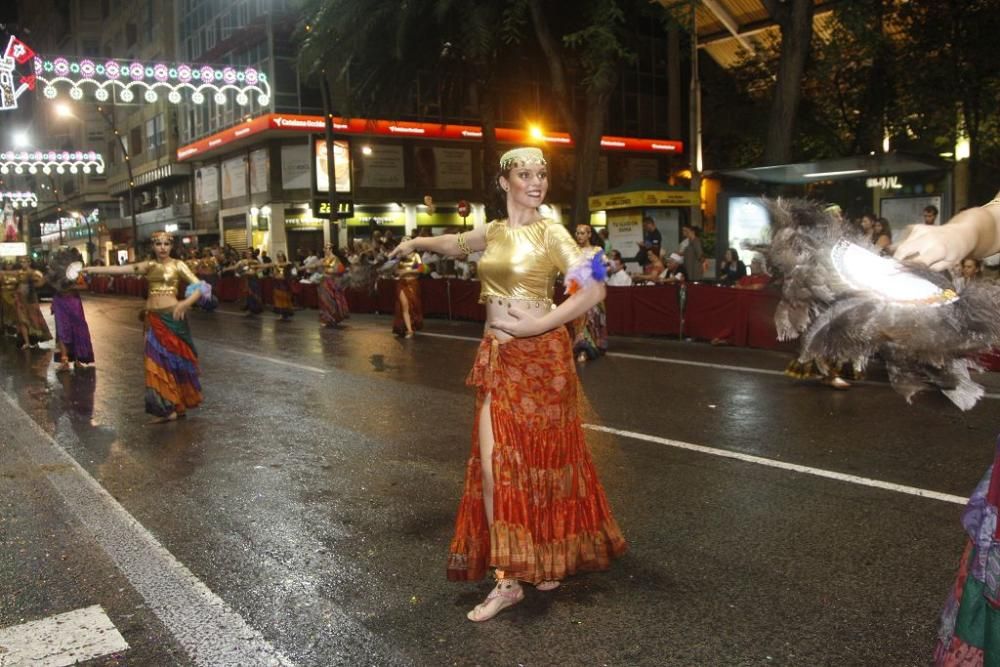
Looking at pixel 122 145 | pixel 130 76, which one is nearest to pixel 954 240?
pixel 130 76

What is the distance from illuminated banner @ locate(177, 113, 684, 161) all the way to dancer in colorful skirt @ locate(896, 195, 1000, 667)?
101 ft

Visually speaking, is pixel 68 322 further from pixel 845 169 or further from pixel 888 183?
pixel 888 183

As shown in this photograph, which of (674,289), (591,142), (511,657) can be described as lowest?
(511,657)

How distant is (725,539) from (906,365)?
8.22ft

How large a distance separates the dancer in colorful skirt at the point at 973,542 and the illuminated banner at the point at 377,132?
30.8 metres

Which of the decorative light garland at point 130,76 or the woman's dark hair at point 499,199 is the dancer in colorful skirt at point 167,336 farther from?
the decorative light garland at point 130,76

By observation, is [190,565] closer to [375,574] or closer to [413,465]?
[375,574]

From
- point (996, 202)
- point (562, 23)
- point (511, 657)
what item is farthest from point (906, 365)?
point (562, 23)

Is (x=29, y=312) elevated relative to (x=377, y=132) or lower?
lower

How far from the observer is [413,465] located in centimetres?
636

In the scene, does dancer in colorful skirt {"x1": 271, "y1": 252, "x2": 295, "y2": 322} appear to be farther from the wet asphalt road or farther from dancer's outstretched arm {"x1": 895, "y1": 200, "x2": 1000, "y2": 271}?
dancer's outstretched arm {"x1": 895, "y1": 200, "x2": 1000, "y2": 271}

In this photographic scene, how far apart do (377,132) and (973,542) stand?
118ft

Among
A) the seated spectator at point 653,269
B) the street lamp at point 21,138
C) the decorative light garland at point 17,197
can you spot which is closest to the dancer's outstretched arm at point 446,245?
the seated spectator at point 653,269

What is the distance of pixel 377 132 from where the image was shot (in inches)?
1441
